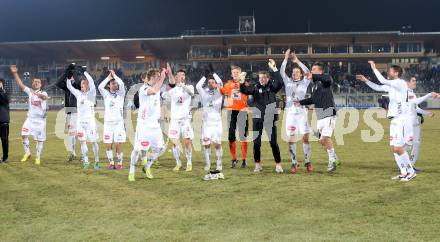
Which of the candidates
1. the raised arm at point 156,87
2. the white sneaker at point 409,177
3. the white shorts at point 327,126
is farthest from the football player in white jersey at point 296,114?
the raised arm at point 156,87

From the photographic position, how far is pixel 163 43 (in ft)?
203

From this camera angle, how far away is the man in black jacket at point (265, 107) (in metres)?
10.9

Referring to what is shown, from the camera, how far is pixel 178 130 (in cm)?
1170

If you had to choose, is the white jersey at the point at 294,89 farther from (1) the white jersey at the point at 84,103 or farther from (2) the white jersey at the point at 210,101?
(1) the white jersey at the point at 84,103

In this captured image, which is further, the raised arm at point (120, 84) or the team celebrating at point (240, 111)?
the raised arm at point (120, 84)

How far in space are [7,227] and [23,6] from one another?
68.3m

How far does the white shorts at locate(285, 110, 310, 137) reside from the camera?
38.0 ft

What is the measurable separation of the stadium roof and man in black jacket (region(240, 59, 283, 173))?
48.7 metres

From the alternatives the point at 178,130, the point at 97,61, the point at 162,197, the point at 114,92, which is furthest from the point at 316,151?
the point at 97,61

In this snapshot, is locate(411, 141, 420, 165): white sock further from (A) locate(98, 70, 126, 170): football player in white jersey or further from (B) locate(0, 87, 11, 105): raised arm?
(B) locate(0, 87, 11, 105): raised arm

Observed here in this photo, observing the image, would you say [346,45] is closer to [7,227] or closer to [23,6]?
[23,6]

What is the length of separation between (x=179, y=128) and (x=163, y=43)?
169ft

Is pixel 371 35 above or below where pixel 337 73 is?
above

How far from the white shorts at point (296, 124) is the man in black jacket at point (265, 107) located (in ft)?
2.36
